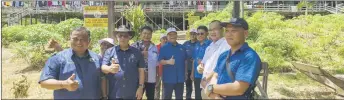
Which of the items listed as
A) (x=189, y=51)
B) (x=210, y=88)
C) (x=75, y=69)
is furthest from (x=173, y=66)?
(x=210, y=88)

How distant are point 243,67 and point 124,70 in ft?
5.20

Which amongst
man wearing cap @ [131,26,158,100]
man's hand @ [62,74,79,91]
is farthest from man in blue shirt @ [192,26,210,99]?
man's hand @ [62,74,79,91]

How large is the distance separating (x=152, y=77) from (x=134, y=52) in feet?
3.57

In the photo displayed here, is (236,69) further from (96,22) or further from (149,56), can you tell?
(96,22)

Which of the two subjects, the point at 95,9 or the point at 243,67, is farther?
the point at 95,9

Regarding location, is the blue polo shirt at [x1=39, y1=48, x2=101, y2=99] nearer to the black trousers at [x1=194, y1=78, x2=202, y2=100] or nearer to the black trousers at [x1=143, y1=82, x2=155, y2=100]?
the black trousers at [x1=143, y1=82, x2=155, y2=100]

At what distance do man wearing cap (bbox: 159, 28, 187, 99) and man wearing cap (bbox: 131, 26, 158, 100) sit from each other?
14 centimetres

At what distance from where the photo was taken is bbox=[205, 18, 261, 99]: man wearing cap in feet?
7.98

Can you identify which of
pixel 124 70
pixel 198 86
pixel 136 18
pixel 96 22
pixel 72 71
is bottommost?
pixel 198 86

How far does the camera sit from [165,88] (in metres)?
5.07

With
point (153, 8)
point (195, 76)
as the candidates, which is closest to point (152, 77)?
point (195, 76)

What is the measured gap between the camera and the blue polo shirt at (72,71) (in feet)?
9.35

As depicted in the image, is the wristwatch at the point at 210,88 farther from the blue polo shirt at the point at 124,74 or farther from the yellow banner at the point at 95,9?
the yellow banner at the point at 95,9

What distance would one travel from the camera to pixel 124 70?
373 centimetres
